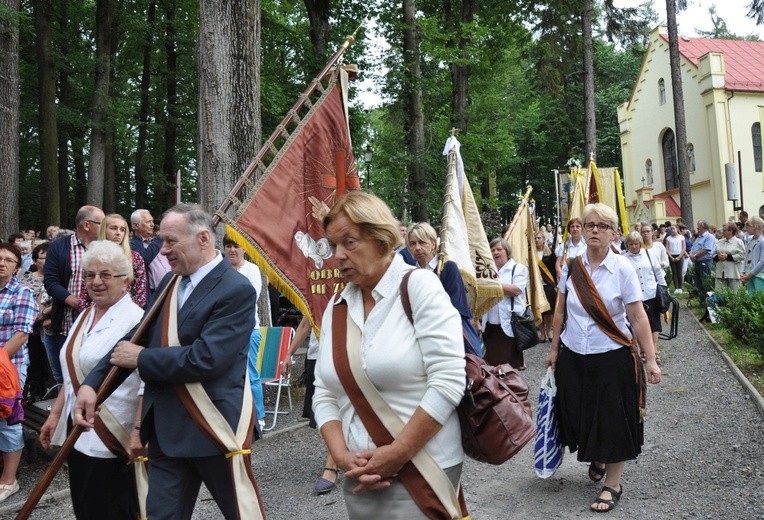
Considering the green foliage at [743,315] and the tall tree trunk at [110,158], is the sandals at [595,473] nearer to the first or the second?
the green foliage at [743,315]

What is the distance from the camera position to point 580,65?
2847 centimetres

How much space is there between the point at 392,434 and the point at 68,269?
4934 mm

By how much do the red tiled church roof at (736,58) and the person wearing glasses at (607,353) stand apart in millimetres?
42685

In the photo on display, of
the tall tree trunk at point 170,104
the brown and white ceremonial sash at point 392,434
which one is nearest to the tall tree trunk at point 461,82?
the tall tree trunk at point 170,104

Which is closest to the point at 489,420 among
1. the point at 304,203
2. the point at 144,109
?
the point at 304,203

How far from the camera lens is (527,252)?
1159 cm

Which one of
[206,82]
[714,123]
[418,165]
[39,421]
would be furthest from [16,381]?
[714,123]

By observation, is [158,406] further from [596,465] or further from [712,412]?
[712,412]

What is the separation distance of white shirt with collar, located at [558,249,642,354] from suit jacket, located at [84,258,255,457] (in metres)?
2.71

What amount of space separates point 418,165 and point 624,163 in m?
35.5

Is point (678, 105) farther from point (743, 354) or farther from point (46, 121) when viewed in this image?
point (46, 121)

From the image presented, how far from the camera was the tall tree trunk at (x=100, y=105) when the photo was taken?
63.0 feet

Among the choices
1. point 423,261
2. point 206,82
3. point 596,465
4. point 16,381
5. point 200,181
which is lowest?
point 596,465

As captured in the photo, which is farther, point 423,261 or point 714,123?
point 714,123
